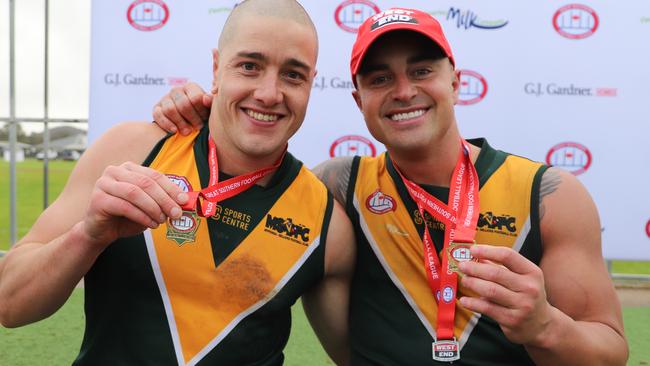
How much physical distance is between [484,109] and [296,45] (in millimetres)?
3000

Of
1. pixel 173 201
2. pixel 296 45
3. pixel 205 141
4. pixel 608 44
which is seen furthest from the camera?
pixel 608 44

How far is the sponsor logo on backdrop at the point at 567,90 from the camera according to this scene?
451 centimetres

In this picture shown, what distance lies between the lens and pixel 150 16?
470 cm

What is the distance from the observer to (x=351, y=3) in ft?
15.1

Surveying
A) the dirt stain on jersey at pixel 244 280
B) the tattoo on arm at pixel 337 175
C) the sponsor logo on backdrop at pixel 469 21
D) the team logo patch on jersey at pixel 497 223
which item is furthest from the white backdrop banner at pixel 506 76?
the dirt stain on jersey at pixel 244 280

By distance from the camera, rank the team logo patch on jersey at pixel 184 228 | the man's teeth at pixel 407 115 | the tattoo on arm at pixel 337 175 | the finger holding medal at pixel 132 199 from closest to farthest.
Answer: the finger holding medal at pixel 132 199
the team logo patch on jersey at pixel 184 228
the man's teeth at pixel 407 115
the tattoo on arm at pixel 337 175

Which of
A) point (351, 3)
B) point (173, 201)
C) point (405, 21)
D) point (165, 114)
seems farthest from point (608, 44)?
point (173, 201)

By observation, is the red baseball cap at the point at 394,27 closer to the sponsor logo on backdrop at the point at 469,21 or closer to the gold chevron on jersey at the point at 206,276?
A: the gold chevron on jersey at the point at 206,276


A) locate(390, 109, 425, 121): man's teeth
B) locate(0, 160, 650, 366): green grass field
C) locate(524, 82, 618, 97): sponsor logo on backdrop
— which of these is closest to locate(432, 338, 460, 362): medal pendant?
locate(390, 109, 425, 121): man's teeth

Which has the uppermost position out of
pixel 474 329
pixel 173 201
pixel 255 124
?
pixel 255 124

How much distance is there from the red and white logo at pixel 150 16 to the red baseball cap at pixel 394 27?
3.08 m

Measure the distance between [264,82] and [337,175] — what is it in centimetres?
61

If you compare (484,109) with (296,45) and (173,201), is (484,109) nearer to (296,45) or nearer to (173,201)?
(296,45)

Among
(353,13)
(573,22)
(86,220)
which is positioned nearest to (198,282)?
(86,220)
